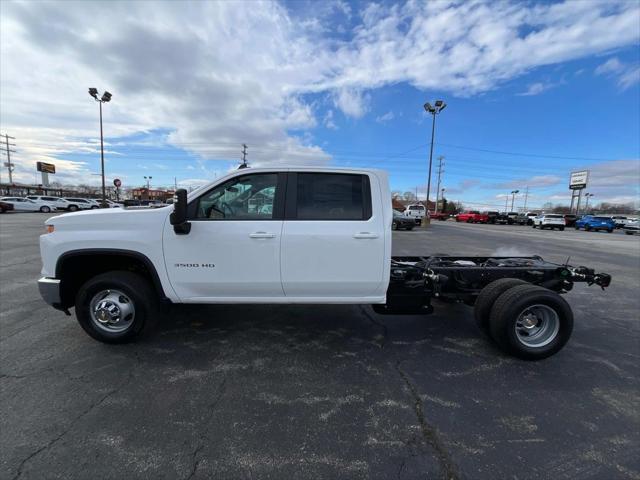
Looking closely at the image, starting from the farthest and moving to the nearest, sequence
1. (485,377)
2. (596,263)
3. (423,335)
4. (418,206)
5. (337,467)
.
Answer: (418,206), (596,263), (423,335), (485,377), (337,467)

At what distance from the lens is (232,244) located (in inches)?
134

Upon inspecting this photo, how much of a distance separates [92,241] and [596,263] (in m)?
13.7

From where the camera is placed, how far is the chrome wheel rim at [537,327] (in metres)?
3.62

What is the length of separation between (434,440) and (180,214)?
297 cm

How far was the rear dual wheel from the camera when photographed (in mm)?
3480

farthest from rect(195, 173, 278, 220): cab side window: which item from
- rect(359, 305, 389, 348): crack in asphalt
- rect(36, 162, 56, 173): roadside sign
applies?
rect(36, 162, 56, 173): roadside sign

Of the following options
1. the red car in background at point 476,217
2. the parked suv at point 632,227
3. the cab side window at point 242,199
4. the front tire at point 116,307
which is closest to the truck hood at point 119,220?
the cab side window at point 242,199

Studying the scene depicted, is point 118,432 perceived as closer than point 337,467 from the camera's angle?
No

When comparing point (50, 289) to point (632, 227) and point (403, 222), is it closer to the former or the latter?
point (403, 222)

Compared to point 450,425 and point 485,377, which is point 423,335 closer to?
point 485,377

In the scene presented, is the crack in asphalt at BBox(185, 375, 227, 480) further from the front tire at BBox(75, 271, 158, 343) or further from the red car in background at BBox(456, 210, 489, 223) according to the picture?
the red car in background at BBox(456, 210, 489, 223)

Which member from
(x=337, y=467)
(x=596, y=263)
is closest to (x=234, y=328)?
(x=337, y=467)

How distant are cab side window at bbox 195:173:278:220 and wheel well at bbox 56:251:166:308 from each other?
2.90 ft

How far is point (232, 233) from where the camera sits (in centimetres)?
339
